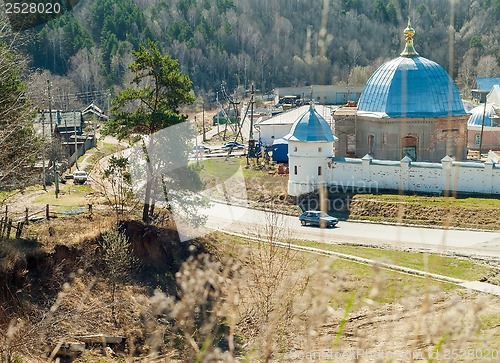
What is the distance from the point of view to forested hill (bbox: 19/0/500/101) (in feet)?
245

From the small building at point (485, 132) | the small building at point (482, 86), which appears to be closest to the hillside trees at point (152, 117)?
the small building at point (485, 132)

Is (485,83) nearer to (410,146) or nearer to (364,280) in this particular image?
(410,146)

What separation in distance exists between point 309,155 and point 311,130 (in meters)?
1.20

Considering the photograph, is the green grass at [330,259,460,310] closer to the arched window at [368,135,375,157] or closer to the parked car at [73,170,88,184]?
the arched window at [368,135,375,157]

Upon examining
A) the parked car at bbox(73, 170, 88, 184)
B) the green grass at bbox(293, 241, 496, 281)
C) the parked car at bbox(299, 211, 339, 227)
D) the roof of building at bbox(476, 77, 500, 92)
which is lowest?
the green grass at bbox(293, 241, 496, 281)

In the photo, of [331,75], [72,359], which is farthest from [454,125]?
[331,75]

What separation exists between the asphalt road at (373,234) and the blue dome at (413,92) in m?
8.01

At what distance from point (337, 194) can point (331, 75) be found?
172 ft

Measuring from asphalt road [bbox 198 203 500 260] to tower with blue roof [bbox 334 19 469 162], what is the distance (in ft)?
22.9

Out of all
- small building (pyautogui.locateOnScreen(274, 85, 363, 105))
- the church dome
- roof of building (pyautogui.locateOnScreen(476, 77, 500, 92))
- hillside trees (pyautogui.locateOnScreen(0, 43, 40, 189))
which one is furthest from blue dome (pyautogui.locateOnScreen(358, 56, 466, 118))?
small building (pyautogui.locateOnScreen(274, 85, 363, 105))

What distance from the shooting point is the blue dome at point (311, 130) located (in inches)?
1291

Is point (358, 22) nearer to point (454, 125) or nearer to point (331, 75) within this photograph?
point (331, 75)

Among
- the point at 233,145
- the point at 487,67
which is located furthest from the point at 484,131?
the point at 487,67

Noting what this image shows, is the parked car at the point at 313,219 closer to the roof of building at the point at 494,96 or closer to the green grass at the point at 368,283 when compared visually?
the green grass at the point at 368,283
